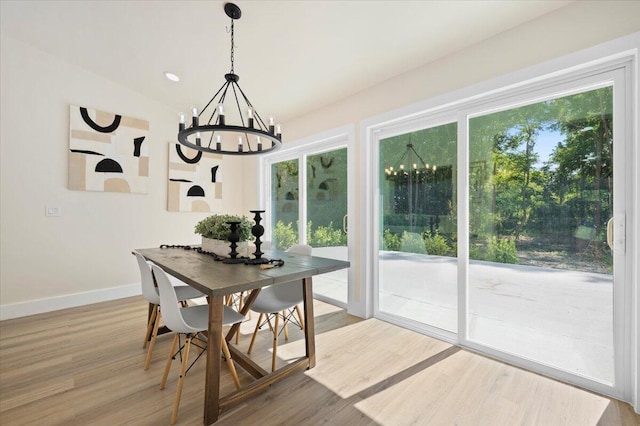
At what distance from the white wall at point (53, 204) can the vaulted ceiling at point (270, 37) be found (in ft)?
1.05

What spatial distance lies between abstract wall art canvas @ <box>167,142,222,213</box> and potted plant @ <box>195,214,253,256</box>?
75.1 inches

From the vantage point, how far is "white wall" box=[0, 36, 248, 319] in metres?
3.17

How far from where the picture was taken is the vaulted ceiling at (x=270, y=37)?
7.06 ft

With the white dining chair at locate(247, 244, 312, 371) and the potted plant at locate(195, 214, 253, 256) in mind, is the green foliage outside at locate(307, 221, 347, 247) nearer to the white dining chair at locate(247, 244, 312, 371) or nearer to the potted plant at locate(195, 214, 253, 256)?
the white dining chair at locate(247, 244, 312, 371)

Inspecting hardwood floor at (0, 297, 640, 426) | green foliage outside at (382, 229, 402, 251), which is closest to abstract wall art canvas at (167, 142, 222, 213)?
hardwood floor at (0, 297, 640, 426)

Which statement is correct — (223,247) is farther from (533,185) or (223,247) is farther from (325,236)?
(533,185)

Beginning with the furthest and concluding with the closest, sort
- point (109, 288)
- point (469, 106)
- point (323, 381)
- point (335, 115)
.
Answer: point (109, 288), point (335, 115), point (469, 106), point (323, 381)

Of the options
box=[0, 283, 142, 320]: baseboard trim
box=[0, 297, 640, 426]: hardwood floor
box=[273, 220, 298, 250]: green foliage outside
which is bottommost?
box=[0, 297, 640, 426]: hardwood floor

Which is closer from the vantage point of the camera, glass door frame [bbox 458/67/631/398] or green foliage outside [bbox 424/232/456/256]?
glass door frame [bbox 458/67/631/398]

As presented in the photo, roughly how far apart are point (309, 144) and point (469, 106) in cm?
205

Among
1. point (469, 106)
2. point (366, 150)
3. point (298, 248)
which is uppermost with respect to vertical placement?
point (469, 106)

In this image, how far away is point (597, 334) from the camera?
1.91 meters

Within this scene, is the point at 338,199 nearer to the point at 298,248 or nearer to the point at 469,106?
the point at 298,248

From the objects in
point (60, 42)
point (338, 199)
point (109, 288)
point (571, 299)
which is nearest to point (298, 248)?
point (338, 199)
